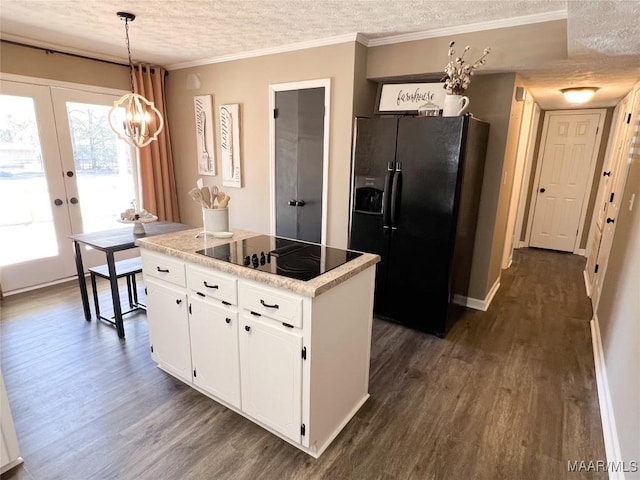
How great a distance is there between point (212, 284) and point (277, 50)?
111 inches

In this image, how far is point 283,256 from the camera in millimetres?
2025

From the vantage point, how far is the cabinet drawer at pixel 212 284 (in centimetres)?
186

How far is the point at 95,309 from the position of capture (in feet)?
10.9

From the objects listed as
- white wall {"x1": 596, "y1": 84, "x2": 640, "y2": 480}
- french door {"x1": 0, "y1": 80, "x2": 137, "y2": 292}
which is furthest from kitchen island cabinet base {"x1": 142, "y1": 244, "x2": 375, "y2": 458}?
french door {"x1": 0, "y1": 80, "x2": 137, "y2": 292}

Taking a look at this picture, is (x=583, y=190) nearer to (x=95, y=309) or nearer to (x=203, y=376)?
(x=203, y=376)

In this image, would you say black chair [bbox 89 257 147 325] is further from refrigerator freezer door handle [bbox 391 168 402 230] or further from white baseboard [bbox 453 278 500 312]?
white baseboard [bbox 453 278 500 312]

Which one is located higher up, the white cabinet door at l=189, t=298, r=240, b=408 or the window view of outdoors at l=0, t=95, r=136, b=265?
the window view of outdoors at l=0, t=95, r=136, b=265

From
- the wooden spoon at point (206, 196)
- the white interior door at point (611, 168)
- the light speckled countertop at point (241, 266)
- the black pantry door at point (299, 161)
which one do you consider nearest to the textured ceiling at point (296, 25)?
the white interior door at point (611, 168)

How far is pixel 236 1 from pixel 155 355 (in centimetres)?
256

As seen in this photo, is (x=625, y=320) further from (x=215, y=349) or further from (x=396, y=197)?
(x=215, y=349)

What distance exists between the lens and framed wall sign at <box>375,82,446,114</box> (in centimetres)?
324

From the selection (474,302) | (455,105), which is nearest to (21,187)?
(455,105)

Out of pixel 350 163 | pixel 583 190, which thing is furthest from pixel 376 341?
pixel 583 190

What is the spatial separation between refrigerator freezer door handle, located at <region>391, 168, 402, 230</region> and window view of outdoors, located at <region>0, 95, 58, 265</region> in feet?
12.0
